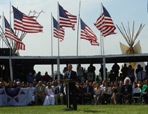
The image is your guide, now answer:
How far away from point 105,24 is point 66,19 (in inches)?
111

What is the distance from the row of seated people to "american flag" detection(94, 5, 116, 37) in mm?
5421

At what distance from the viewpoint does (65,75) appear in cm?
1387

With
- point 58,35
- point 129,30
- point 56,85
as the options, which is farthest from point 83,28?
point 129,30

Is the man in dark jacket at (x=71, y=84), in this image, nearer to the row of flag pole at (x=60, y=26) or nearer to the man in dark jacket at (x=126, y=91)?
the man in dark jacket at (x=126, y=91)

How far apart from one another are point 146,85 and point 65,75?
8.13 meters

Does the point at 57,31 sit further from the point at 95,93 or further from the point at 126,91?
the point at 126,91

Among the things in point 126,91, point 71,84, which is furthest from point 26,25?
point 71,84

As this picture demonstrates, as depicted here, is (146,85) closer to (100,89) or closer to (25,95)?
(100,89)

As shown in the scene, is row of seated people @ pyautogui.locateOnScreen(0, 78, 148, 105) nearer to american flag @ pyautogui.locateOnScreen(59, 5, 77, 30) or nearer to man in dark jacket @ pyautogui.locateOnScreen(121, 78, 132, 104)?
man in dark jacket @ pyautogui.locateOnScreen(121, 78, 132, 104)

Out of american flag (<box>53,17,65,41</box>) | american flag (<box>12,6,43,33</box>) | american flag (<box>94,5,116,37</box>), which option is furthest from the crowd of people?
american flag (<box>53,17,65,41</box>)

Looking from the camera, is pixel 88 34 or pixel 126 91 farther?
pixel 88 34

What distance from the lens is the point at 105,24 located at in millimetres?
26984

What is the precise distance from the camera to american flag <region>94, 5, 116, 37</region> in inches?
1054

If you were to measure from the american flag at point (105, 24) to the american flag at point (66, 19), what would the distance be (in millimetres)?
1774
